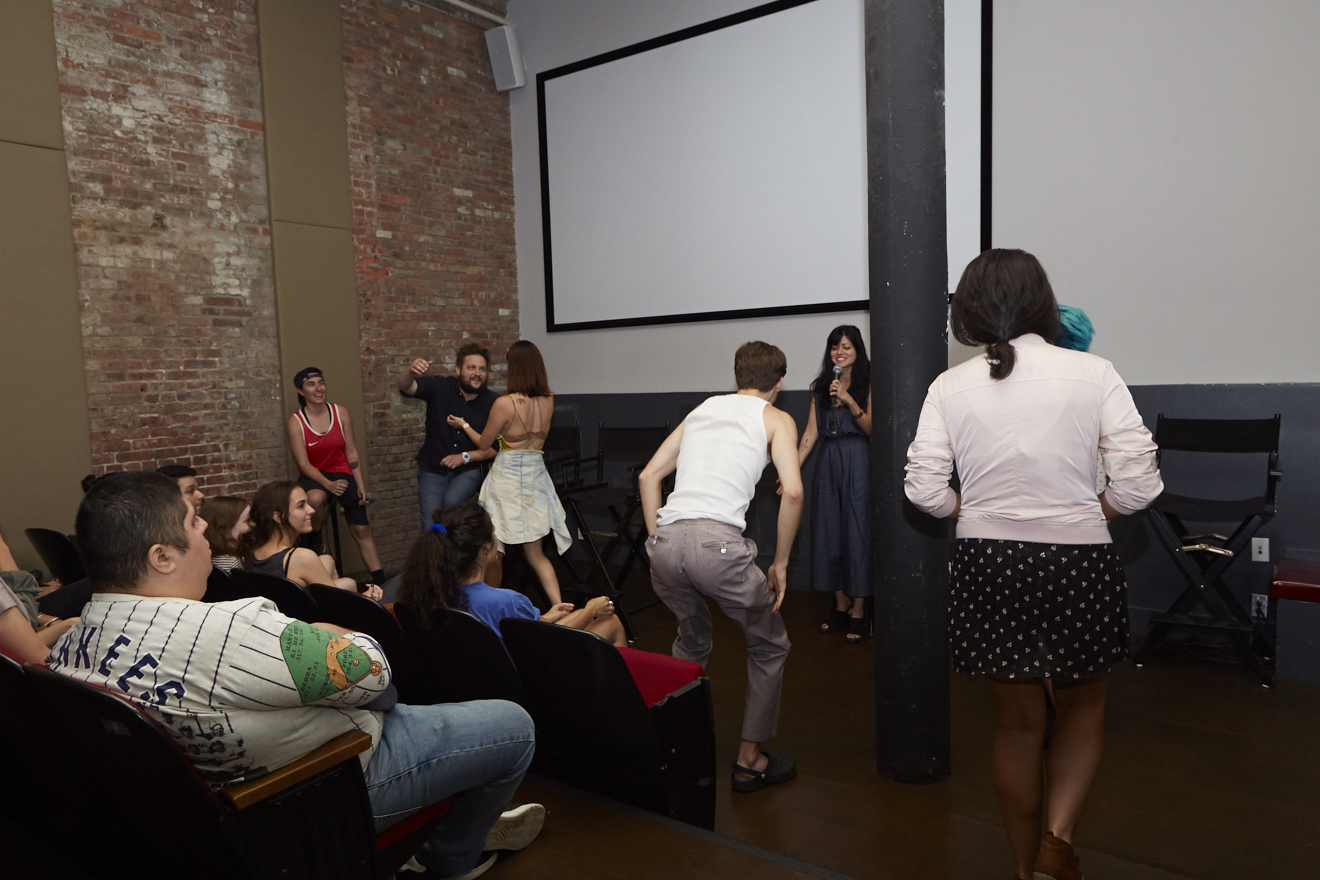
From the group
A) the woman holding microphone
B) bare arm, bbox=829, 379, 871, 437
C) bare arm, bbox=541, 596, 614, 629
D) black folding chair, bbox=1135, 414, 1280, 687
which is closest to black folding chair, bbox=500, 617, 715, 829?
bare arm, bbox=541, 596, 614, 629

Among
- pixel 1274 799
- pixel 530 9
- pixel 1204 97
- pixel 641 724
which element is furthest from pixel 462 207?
pixel 1274 799

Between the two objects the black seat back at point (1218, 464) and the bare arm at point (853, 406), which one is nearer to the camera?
the black seat back at point (1218, 464)

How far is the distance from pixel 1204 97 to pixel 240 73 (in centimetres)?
527

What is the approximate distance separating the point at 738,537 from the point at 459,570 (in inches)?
32.9

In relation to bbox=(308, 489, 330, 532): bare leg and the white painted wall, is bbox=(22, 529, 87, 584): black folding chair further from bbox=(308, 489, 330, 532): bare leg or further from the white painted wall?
the white painted wall

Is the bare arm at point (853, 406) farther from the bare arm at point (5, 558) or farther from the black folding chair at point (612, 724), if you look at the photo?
the bare arm at point (5, 558)

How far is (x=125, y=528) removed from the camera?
Answer: 151 centimetres

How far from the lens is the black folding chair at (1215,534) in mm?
3656

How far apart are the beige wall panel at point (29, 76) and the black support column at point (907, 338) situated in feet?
13.7

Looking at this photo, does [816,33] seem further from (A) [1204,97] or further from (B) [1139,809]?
(B) [1139,809]

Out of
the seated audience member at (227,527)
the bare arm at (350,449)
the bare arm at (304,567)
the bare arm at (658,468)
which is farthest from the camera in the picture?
the bare arm at (350,449)

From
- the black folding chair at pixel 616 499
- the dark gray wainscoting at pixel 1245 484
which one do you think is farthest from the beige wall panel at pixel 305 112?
the dark gray wainscoting at pixel 1245 484

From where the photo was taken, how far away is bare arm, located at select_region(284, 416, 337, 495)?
5105mm

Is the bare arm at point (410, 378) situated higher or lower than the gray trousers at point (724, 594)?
higher
